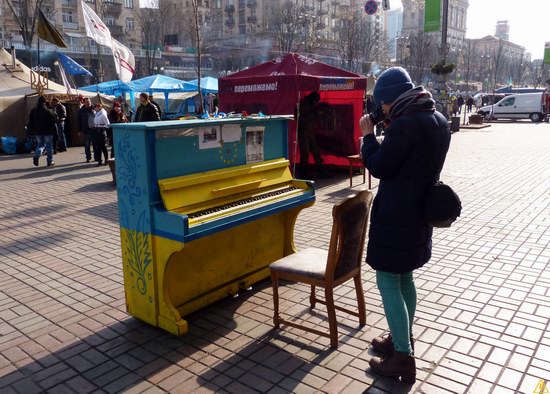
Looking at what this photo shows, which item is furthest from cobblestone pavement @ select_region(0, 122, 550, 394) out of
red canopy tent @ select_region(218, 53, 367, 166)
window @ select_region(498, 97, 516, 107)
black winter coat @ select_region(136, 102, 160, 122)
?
window @ select_region(498, 97, 516, 107)

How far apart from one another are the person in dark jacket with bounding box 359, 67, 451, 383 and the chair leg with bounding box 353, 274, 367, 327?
762mm

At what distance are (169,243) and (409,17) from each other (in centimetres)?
11524

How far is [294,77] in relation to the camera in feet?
32.0

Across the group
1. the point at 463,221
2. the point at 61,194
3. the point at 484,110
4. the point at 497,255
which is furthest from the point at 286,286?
the point at 484,110

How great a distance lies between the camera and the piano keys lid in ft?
12.0

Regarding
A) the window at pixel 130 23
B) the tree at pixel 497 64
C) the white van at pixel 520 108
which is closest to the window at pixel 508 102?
the white van at pixel 520 108

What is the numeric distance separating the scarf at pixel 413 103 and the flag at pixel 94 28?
457 inches

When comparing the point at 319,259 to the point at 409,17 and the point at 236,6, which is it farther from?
the point at 409,17

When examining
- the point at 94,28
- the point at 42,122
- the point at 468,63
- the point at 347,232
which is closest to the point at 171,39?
the point at 468,63

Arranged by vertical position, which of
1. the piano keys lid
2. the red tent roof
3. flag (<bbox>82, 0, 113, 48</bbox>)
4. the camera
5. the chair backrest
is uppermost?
flag (<bbox>82, 0, 113, 48</bbox>)

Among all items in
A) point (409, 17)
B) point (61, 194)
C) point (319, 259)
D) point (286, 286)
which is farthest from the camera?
point (409, 17)

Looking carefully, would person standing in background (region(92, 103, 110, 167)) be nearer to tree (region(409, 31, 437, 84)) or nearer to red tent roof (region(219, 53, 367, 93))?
red tent roof (region(219, 53, 367, 93))

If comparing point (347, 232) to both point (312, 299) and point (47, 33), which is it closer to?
point (312, 299)

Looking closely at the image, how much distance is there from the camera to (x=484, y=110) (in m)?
33.8
